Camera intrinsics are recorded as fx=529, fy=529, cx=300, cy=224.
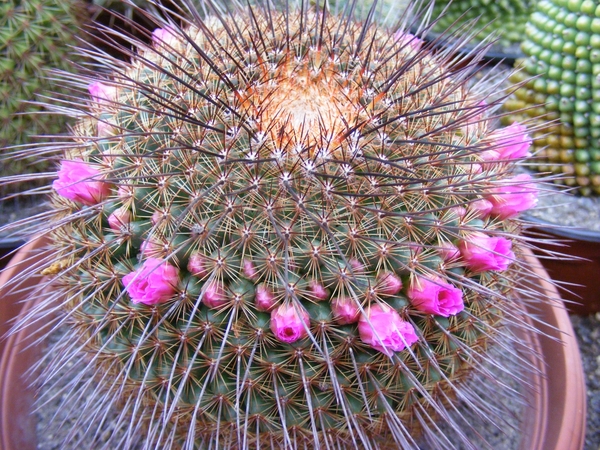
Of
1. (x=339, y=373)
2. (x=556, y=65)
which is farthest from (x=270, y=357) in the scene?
(x=556, y=65)

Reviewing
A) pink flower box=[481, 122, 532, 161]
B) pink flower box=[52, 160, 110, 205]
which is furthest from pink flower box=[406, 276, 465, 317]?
pink flower box=[52, 160, 110, 205]

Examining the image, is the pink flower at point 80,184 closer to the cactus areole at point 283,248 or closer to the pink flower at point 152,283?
the cactus areole at point 283,248

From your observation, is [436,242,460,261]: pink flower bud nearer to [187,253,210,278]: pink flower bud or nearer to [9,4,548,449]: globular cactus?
[9,4,548,449]: globular cactus

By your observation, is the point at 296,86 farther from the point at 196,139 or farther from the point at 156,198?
the point at 156,198


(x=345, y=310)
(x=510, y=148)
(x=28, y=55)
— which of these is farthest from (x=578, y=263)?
(x=28, y=55)

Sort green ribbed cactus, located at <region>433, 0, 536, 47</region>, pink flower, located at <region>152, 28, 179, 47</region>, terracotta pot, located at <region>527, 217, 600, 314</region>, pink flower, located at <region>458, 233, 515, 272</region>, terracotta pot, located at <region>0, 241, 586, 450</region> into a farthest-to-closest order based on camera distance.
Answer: green ribbed cactus, located at <region>433, 0, 536, 47</region> < terracotta pot, located at <region>527, 217, 600, 314</region> < terracotta pot, located at <region>0, 241, 586, 450</region> < pink flower, located at <region>152, 28, 179, 47</region> < pink flower, located at <region>458, 233, 515, 272</region>

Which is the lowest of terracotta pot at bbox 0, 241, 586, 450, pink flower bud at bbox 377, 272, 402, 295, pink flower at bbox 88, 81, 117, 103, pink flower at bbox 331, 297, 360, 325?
terracotta pot at bbox 0, 241, 586, 450
